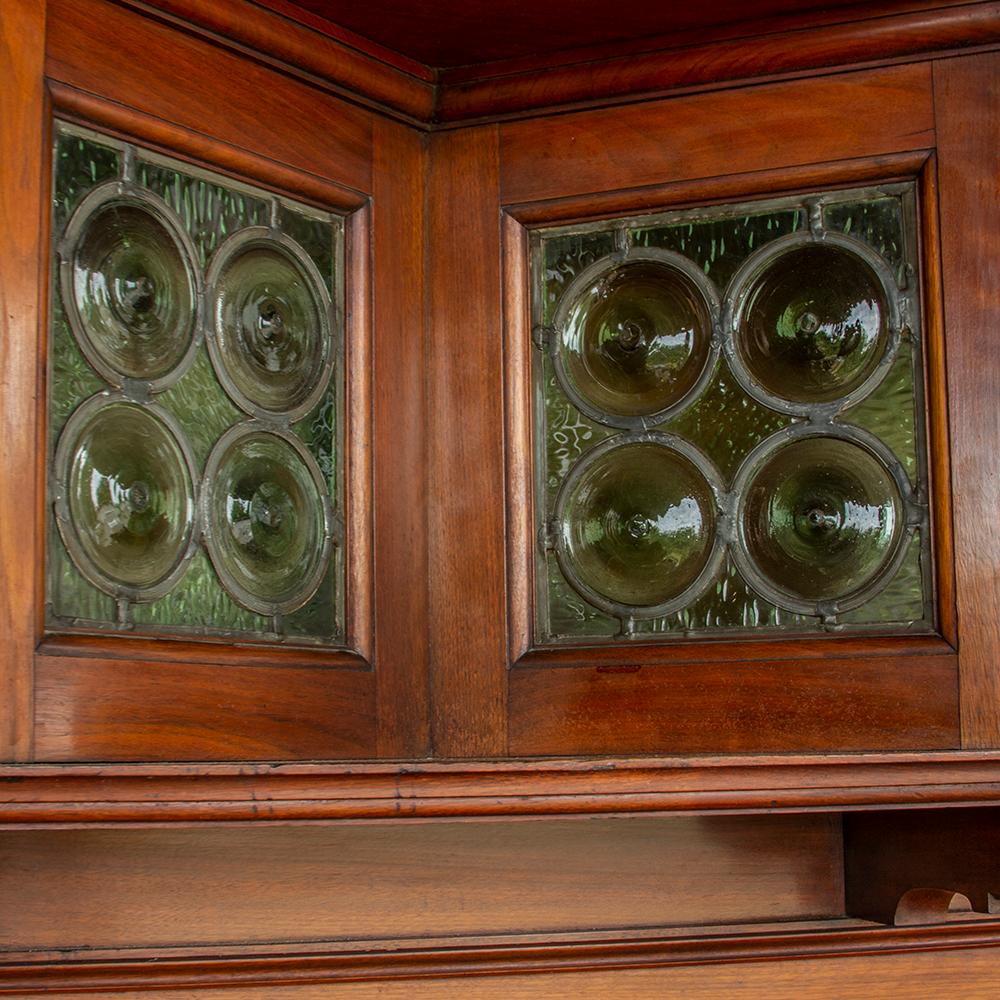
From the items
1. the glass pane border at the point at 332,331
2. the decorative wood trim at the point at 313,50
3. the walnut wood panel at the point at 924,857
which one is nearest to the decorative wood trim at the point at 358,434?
the glass pane border at the point at 332,331

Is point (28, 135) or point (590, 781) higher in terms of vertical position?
point (28, 135)

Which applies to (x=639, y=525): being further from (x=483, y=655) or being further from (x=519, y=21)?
(x=519, y=21)

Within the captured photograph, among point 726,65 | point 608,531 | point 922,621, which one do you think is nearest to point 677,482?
point 608,531

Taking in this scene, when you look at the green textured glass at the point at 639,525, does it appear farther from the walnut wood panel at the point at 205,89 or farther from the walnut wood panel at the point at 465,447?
the walnut wood panel at the point at 205,89

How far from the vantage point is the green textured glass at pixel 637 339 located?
1473mm

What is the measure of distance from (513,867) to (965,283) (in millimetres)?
614

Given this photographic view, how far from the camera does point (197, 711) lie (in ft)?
4.23

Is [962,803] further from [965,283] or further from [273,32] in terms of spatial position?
[273,32]

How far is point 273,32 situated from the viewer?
1.38m

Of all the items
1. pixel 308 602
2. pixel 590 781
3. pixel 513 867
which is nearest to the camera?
pixel 590 781

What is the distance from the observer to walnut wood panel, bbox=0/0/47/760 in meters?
1.15

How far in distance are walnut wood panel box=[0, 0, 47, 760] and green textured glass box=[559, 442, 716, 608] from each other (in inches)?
19.7

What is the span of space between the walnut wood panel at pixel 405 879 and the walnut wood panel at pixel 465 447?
16cm

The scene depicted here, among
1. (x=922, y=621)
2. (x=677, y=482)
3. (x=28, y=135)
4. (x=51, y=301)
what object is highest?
(x=28, y=135)
